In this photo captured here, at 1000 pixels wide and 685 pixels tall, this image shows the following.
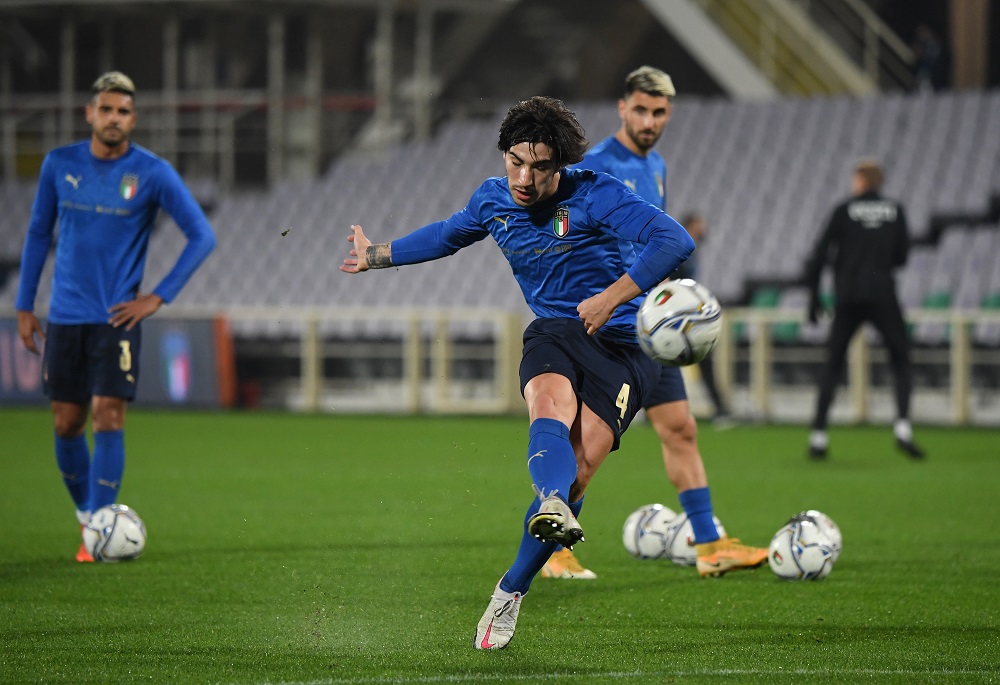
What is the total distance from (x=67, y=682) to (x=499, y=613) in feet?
4.77

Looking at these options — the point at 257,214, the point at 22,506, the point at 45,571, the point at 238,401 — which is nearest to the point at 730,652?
the point at 45,571

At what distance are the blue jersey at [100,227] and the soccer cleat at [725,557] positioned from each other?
2868 mm

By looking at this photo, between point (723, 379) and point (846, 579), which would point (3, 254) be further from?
point (846, 579)

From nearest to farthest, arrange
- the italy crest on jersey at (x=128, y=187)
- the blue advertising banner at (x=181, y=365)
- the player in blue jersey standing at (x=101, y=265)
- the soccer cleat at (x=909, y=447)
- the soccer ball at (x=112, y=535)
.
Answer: the soccer ball at (x=112, y=535) → the player in blue jersey standing at (x=101, y=265) → the italy crest on jersey at (x=128, y=187) → the soccer cleat at (x=909, y=447) → the blue advertising banner at (x=181, y=365)

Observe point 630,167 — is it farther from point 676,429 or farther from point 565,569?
point 565,569

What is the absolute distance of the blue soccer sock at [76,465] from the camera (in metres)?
7.77

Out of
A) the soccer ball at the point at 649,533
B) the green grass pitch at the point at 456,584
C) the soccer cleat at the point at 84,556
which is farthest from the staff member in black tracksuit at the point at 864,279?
the soccer cleat at the point at 84,556

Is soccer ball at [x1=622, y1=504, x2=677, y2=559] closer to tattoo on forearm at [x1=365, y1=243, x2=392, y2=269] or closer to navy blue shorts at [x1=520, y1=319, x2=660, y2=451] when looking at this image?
navy blue shorts at [x1=520, y1=319, x2=660, y2=451]

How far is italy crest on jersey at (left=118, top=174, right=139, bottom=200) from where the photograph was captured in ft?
24.8

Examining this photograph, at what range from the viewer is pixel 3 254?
25297 millimetres

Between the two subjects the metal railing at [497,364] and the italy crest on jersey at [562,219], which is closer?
the italy crest on jersey at [562,219]

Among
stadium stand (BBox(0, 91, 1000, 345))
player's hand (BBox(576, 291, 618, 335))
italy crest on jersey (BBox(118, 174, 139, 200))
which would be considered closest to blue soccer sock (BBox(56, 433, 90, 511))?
italy crest on jersey (BBox(118, 174, 139, 200))

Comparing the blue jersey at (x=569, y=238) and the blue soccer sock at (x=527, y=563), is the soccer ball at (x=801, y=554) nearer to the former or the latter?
the blue jersey at (x=569, y=238)

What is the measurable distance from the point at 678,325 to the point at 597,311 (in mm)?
281
